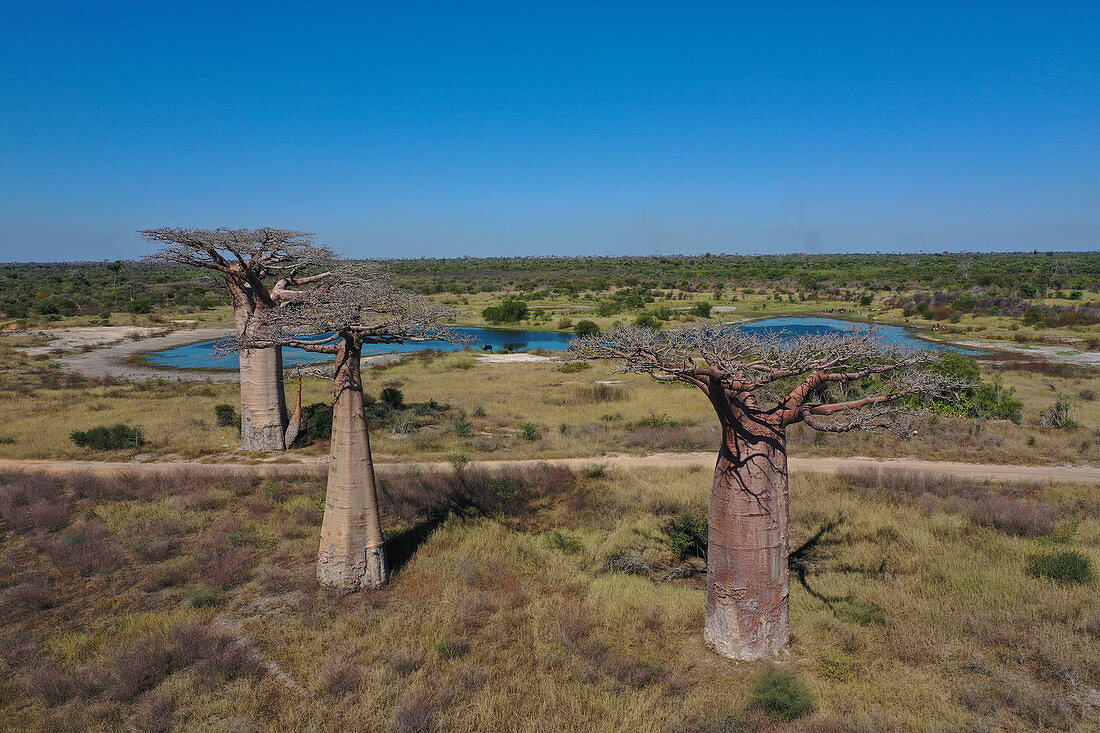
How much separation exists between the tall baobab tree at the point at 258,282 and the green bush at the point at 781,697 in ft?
33.2

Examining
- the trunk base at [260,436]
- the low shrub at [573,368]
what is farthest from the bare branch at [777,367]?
the low shrub at [573,368]

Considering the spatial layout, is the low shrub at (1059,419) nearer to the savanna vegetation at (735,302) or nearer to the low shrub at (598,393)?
the low shrub at (598,393)

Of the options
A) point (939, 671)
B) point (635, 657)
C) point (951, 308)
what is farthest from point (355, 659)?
point (951, 308)

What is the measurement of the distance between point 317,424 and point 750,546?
1467 centimetres

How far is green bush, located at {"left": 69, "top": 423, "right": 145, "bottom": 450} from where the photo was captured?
54.5ft

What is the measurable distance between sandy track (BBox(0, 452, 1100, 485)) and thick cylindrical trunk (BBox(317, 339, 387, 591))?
6365 millimetres

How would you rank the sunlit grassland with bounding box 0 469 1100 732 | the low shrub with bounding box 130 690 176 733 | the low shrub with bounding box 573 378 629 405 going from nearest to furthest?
the low shrub with bounding box 130 690 176 733
the sunlit grassland with bounding box 0 469 1100 732
the low shrub with bounding box 573 378 629 405

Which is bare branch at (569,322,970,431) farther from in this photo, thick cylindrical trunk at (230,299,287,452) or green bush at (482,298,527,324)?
green bush at (482,298,527,324)

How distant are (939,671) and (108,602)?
1070 centimetres

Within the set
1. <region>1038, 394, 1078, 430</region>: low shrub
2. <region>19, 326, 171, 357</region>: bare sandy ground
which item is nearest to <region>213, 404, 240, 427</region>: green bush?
<region>1038, 394, 1078, 430</region>: low shrub

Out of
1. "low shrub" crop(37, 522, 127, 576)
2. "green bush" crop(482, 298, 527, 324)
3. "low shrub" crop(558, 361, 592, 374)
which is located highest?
"green bush" crop(482, 298, 527, 324)

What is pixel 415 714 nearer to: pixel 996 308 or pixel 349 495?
pixel 349 495

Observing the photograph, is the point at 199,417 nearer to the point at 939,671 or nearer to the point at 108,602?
the point at 108,602

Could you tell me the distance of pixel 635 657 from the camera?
6.93 metres
